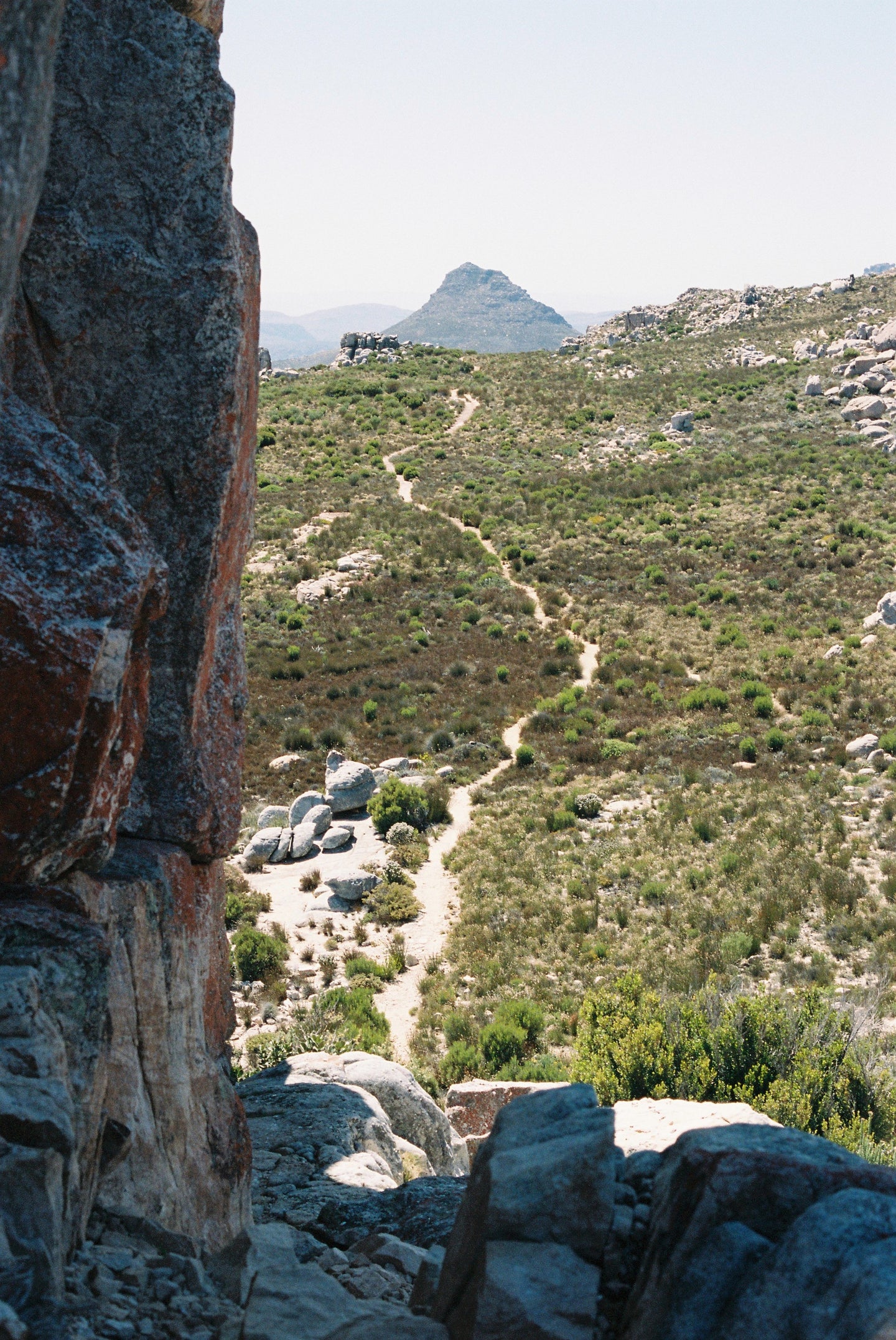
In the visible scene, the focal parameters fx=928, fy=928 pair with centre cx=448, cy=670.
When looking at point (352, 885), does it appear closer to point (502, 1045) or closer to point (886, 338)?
point (502, 1045)

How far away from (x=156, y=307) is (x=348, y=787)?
696 inches

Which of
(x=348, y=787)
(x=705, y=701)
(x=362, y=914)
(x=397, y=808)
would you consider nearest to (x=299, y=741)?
(x=348, y=787)

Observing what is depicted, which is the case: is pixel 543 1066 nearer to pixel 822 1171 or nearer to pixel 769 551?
pixel 822 1171

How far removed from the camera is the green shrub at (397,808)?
22.7 m

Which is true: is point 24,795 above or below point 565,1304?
above

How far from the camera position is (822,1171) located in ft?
13.0

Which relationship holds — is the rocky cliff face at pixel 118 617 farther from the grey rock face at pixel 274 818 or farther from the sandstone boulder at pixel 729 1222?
the grey rock face at pixel 274 818

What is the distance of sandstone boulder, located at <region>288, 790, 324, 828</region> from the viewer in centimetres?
2273

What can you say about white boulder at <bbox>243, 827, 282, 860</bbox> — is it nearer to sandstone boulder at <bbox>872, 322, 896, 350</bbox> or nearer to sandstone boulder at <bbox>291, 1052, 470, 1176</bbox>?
sandstone boulder at <bbox>291, 1052, 470, 1176</bbox>

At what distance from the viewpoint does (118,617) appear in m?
5.15

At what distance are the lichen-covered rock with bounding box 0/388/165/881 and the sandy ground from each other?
10.7m

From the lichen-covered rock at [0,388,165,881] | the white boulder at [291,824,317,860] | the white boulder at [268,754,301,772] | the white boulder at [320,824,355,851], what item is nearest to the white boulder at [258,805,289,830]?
the white boulder at [291,824,317,860]

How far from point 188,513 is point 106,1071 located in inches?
149

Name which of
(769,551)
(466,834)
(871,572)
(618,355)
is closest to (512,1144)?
(466,834)
